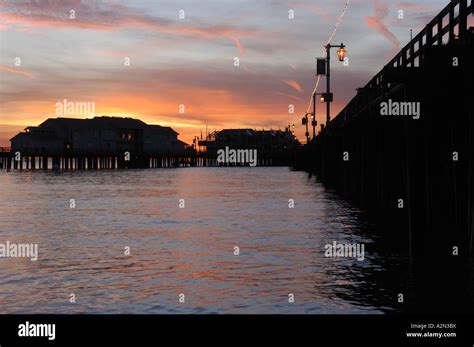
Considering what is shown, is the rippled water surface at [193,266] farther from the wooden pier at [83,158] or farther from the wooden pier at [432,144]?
the wooden pier at [83,158]

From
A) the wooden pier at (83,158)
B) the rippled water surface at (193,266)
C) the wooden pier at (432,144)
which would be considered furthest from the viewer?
the wooden pier at (83,158)

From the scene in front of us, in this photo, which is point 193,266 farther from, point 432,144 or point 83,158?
point 83,158

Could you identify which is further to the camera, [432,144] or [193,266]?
[432,144]

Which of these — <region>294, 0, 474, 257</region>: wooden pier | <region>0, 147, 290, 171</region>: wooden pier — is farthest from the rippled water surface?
<region>0, 147, 290, 171</region>: wooden pier

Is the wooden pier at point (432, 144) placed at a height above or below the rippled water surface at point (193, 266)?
above

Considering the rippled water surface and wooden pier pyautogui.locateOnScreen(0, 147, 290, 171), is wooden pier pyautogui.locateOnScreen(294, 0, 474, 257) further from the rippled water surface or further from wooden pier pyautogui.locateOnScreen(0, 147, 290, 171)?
wooden pier pyautogui.locateOnScreen(0, 147, 290, 171)

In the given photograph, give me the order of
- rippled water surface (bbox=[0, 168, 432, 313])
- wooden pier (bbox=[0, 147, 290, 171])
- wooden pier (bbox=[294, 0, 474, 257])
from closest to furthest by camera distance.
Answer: rippled water surface (bbox=[0, 168, 432, 313]) < wooden pier (bbox=[294, 0, 474, 257]) < wooden pier (bbox=[0, 147, 290, 171])

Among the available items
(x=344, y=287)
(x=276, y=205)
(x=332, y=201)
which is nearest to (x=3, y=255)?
(x=344, y=287)

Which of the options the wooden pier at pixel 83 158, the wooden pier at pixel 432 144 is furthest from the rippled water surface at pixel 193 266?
the wooden pier at pixel 83 158

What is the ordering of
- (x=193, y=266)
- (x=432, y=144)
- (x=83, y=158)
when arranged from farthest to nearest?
(x=83, y=158) → (x=432, y=144) → (x=193, y=266)

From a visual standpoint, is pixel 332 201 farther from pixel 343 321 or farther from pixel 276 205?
pixel 343 321

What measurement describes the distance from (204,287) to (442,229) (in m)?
8.32

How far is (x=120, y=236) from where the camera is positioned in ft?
72.8

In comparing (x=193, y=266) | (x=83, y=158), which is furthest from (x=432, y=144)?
(x=83, y=158)
